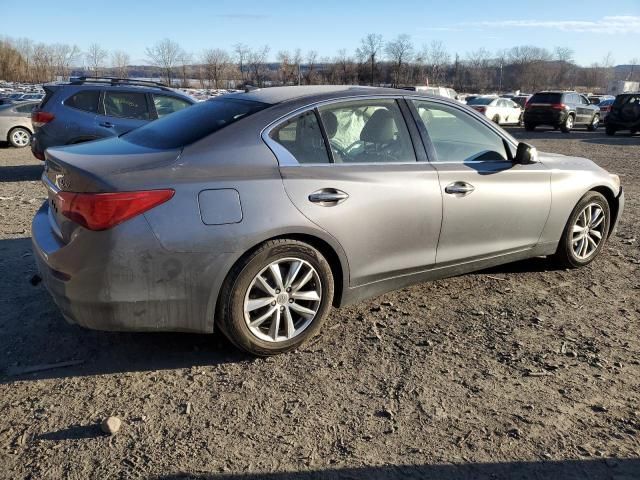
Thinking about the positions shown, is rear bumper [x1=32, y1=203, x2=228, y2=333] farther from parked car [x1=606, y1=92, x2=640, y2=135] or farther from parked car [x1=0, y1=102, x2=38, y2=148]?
parked car [x1=606, y1=92, x2=640, y2=135]

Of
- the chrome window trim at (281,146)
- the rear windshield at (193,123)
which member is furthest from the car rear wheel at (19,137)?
the chrome window trim at (281,146)

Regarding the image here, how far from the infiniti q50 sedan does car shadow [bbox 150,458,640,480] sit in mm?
990

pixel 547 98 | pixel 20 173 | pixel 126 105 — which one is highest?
pixel 547 98

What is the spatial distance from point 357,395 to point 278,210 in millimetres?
1099

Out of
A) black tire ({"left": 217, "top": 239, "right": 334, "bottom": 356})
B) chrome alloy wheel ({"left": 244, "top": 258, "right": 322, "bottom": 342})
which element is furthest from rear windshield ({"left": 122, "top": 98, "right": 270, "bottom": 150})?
chrome alloy wheel ({"left": 244, "top": 258, "right": 322, "bottom": 342})

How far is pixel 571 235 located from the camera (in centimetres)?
483

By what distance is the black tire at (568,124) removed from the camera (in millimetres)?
23608

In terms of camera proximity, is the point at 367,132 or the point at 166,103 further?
the point at 166,103

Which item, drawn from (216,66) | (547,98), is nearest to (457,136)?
(547,98)

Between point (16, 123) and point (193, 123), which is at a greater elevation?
point (193, 123)

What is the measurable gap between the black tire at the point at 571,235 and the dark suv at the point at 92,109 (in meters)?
6.51

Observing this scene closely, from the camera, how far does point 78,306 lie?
297 centimetres

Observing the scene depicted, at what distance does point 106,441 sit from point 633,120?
2304cm

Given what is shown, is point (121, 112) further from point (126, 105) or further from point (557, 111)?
point (557, 111)
